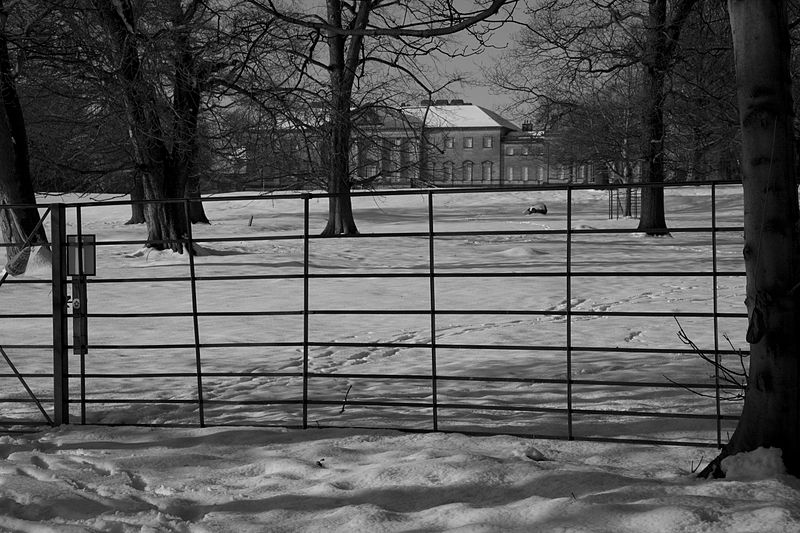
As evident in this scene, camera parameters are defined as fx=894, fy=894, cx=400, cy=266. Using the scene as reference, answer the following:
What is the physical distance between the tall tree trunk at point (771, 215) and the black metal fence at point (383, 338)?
343mm

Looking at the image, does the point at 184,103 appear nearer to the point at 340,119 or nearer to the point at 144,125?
the point at 144,125

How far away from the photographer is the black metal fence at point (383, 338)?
6.06 meters

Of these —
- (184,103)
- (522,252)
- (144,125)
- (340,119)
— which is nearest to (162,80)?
(184,103)

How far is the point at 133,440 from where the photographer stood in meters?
5.94

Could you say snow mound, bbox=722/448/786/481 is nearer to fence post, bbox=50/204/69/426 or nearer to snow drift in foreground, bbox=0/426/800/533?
snow drift in foreground, bbox=0/426/800/533

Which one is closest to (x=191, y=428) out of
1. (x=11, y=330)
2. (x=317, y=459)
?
(x=317, y=459)

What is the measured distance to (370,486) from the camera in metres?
4.72

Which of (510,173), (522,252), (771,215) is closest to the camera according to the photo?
(771,215)

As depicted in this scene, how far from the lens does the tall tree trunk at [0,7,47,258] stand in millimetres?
17469

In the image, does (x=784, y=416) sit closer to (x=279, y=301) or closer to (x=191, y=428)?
(x=191, y=428)

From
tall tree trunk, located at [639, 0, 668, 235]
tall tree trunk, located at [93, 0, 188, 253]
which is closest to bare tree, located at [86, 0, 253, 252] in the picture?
tall tree trunk, located at [93, 0, 188, 253]

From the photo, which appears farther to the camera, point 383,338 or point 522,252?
point 522,252

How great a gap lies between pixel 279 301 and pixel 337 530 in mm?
11167

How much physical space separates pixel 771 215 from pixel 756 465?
1.24 meters
